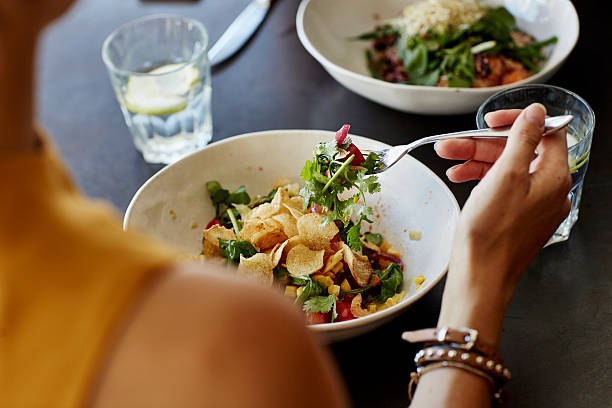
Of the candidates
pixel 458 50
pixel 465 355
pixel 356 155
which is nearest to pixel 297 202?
pixel 356 155

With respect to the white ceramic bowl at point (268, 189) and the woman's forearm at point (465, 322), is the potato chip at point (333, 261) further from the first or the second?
the woman's forearm at point (465, 322)

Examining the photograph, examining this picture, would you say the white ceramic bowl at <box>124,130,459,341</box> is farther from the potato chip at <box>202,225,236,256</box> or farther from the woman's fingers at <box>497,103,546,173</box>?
the woman's fingers at <box>497,103,546,173</box>

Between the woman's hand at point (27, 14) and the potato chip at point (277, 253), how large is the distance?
0.76 meters

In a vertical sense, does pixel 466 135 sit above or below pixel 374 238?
above

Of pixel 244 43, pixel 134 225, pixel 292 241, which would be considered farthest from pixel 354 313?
pixel 244 43

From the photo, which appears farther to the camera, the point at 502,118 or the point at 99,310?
the point at 502,118

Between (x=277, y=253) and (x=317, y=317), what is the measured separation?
0.14 meters

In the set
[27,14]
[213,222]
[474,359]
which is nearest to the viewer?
[27,14]

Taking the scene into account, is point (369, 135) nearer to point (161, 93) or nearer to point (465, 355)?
point (161, 93)

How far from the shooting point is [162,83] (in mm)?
1426

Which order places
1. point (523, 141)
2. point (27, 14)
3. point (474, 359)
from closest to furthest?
point (27, 14), point (474, 359), point (523, 141)

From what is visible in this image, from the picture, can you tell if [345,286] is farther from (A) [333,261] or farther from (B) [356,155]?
(B) [356,155]

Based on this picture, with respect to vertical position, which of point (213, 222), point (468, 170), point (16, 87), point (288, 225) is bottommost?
point (213, 222)

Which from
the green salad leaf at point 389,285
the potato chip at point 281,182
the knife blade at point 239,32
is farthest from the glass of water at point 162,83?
the green salad leaf at point 389,285
